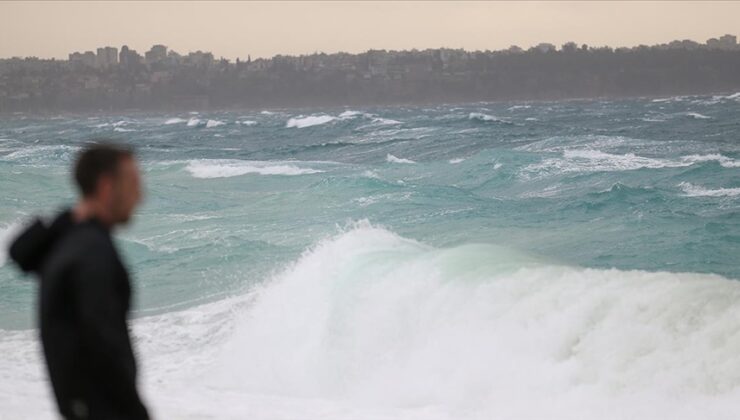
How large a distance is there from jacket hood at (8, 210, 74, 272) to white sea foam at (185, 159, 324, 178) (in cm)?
3344

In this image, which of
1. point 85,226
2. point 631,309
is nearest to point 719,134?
point 631,309

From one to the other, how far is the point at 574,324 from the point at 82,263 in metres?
7.43

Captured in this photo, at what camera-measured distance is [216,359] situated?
37.6 ft

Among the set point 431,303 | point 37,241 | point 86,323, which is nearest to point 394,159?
point 431,303

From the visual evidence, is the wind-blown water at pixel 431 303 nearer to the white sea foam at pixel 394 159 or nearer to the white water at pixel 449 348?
the white water at pixel 449 348

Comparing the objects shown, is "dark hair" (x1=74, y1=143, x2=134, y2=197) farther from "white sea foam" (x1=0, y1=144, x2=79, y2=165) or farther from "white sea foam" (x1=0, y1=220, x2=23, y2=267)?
"white sea foam" (x1=0, y1=144, x2=79, y2=165)

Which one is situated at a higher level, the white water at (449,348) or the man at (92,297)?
the man at (92,297)

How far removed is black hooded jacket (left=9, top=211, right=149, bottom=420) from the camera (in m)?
3.05

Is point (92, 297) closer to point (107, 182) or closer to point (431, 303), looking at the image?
point (107, 182)

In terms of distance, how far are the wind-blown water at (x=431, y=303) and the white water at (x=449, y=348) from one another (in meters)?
0.02

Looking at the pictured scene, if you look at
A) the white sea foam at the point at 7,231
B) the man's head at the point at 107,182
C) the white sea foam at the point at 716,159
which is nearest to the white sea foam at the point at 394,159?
the white sea foam at the point at 716,159

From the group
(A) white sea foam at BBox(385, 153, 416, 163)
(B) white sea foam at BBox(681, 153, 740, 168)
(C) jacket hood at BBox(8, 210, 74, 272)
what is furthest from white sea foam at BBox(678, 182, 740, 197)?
(C) jacket hood at BBox(8, 210, 74, 272)

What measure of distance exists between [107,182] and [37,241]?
29 cm

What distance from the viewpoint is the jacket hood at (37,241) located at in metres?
3.22
